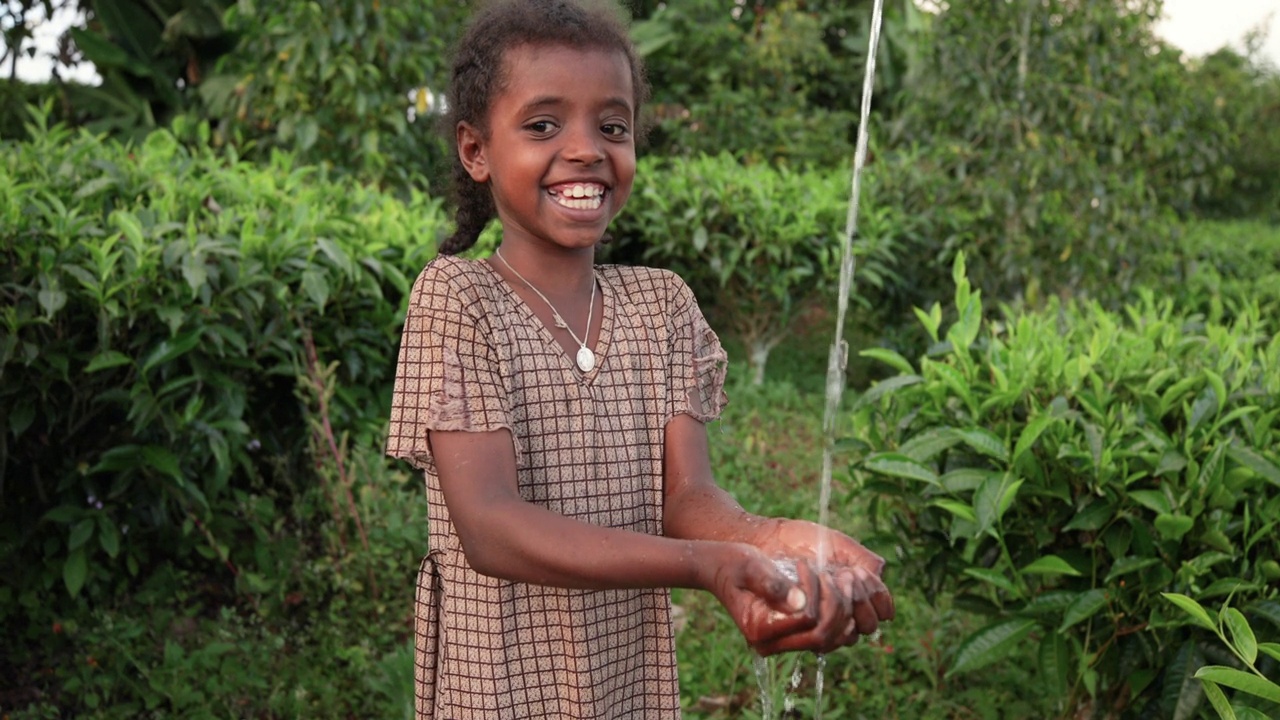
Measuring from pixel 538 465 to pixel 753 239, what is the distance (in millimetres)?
4662

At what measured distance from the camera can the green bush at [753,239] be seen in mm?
5742

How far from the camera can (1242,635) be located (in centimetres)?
167

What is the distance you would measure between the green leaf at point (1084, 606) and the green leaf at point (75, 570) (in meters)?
2.34

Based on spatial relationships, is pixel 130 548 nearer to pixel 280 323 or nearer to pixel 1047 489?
pixel 280 323

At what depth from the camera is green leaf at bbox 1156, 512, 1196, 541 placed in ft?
7.86

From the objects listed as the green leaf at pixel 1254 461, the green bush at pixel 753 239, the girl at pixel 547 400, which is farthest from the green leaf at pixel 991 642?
the green bush at pixel 753 239

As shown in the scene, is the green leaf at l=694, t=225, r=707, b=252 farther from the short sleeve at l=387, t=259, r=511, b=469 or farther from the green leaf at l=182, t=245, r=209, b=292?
the short sleeve at l=387, t=259, r=511, b=469

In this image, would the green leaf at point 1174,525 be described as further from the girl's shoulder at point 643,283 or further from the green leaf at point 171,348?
the green leaf at point 171,348

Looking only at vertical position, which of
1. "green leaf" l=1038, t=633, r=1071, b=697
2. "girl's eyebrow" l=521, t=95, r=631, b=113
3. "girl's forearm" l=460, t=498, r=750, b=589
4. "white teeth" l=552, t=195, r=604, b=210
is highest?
"girl's eyebrow" l=521, t=95, r=631, b=113

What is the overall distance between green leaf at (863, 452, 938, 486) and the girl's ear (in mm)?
1333

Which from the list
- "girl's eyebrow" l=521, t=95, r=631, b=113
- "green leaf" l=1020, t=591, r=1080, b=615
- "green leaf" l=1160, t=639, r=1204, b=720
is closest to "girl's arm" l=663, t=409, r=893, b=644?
Result: "girl's eyebrow" l=521, t=95, r=631, b=113

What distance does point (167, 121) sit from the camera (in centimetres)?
772

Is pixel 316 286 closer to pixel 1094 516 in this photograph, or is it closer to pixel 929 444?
pixel 929 444

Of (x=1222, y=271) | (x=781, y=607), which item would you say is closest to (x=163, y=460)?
(x=781, y=607)
